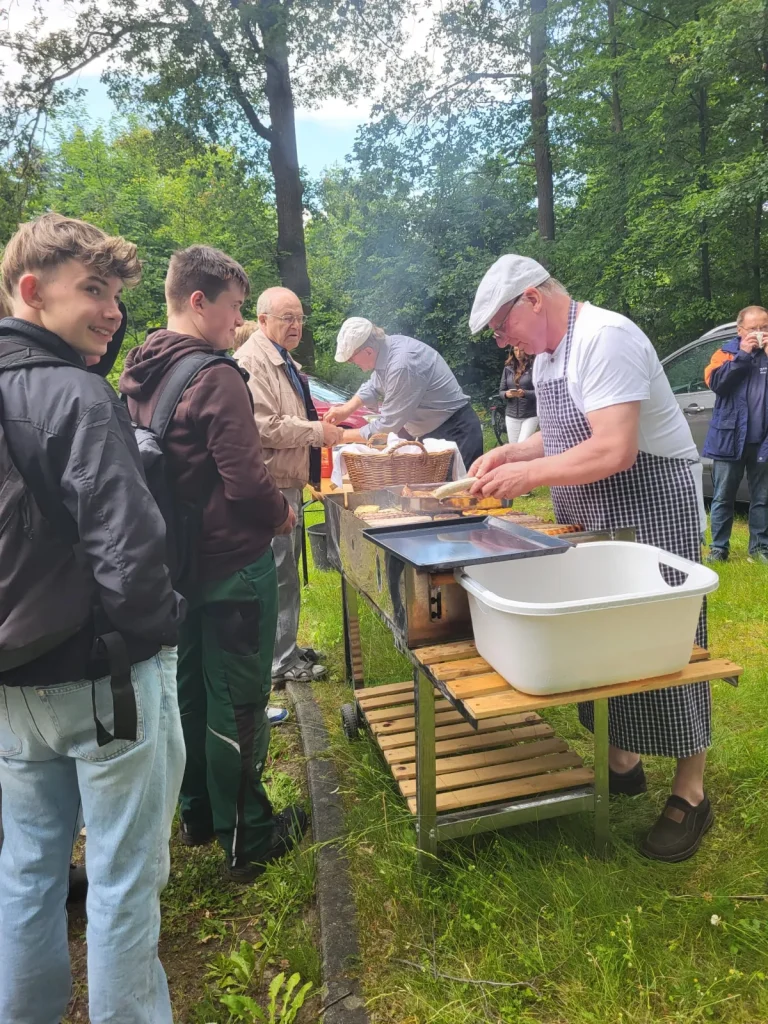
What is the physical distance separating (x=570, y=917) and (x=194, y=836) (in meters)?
1.36

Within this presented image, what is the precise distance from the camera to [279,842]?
2.43 meters

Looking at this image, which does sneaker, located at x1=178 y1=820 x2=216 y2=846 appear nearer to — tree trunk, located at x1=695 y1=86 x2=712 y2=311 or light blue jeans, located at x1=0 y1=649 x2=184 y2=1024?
light blue jeans, located at x1=0 y1=649 x2=184 y2=1024

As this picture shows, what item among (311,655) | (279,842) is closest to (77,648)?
(279,842)

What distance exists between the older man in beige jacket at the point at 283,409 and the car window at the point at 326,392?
5.99 m

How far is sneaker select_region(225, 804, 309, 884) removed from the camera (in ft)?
7.68

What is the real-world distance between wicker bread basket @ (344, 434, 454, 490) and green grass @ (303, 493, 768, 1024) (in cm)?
143

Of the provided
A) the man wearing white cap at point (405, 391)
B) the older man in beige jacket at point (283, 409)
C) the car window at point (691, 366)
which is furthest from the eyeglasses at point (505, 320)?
the car window at point (691, 366)

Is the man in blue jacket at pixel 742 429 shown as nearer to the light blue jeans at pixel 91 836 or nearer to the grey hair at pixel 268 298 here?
the grey hair at pixel 268 298

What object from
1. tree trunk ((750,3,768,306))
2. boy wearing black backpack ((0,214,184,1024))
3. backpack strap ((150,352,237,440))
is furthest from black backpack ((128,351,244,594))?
tree trunk ((750,3,768,306))

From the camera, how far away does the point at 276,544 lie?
3.55 metres

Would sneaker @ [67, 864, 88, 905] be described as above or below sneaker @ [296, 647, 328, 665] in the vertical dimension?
below

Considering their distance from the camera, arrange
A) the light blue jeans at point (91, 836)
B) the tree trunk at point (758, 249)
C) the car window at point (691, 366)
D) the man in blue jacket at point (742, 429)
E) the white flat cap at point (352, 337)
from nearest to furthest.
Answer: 1. the light blue jeans at point (91, 836)
2. the white flat cap at point (352, 337)
3. the man in blue jacket at point (742, 429)
4. the car window at point (691, 366)
5. the tree trunk at point (758, 249)

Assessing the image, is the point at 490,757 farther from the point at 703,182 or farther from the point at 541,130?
the point at 541,130

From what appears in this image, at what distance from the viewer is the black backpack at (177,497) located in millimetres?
2051
